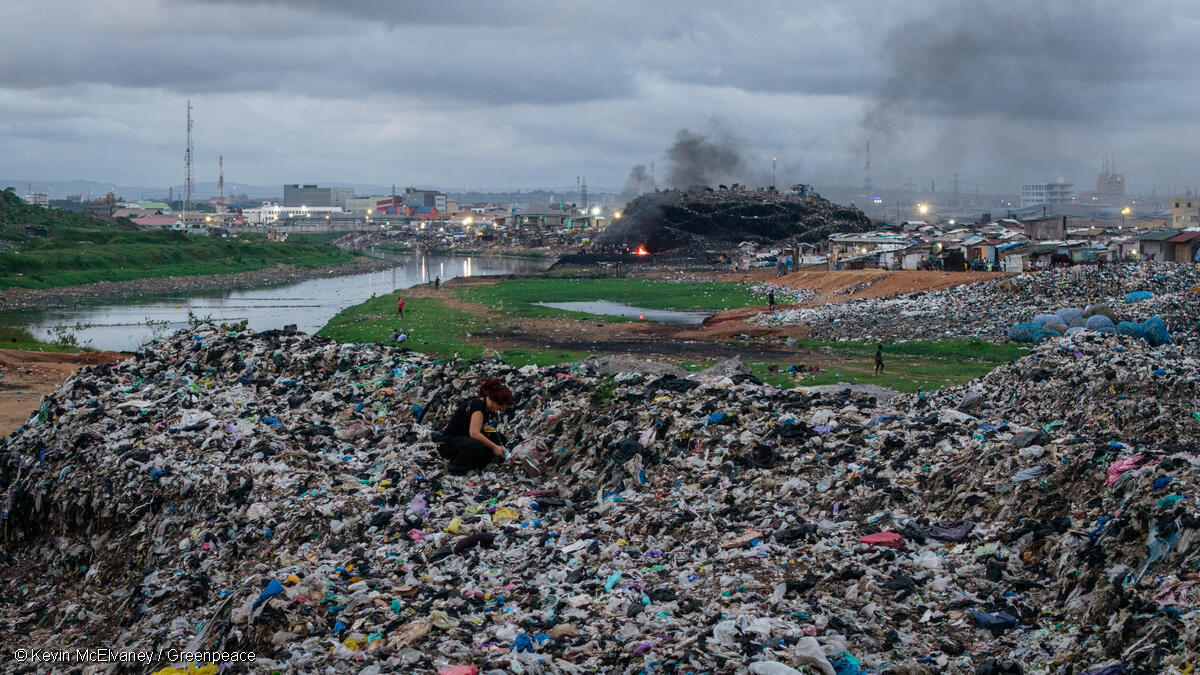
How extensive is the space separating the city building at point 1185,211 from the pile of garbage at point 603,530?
8956 centimetres

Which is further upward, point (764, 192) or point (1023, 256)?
point (764, 192)

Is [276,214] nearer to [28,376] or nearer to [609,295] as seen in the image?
[609,295]

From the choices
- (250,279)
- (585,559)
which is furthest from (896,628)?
(250,279)

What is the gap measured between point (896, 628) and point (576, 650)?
1869 mm

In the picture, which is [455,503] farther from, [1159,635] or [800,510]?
[1159,635]

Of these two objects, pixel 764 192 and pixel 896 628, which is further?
pixel 764 192

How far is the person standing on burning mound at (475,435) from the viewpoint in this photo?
28.7ft

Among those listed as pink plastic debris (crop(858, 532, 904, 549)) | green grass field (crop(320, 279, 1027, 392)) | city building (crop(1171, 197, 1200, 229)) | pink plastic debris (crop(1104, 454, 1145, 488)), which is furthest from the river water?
city building (crop(1171, 197, 1200, 229))

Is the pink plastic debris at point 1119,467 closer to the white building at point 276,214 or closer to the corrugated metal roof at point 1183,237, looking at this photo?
the corrugated metal roof at point 1183,237

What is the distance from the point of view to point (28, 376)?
68.8ft

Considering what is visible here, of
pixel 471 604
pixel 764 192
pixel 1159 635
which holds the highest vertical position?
pixel 764 192

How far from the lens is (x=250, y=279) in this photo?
67.4m

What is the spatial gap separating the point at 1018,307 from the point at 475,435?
23409 mm

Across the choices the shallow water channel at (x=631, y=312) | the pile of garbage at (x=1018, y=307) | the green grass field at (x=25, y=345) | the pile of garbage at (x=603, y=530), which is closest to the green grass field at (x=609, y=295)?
the shallow water channel at (x=631, y=312)
